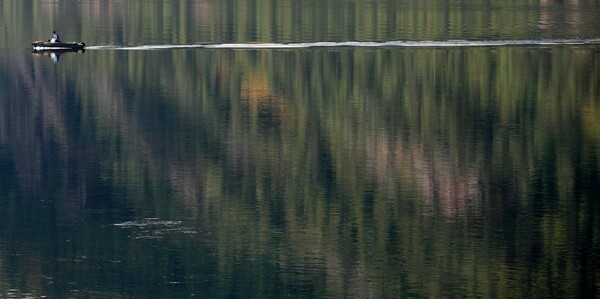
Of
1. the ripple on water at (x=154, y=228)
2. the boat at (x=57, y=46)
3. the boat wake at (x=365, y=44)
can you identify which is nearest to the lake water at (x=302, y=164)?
the ripple on water at (x=154, y=228)

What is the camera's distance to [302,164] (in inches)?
2276

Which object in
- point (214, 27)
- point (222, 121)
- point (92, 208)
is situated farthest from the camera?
point (214, 27)

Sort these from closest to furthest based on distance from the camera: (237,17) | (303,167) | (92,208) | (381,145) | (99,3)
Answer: (92,208)
(303,167)
(381,145)
(237,17)
(99,3)

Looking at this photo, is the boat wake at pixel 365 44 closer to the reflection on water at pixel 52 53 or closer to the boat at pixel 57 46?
the reflection on water at pixel 52 53

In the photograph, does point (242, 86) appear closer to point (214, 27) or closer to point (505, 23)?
point (214, 27)

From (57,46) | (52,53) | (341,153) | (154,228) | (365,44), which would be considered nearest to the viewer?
(154,228)

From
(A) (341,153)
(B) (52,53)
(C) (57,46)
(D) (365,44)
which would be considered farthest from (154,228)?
(D) (365,44)

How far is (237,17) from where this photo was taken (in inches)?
4958

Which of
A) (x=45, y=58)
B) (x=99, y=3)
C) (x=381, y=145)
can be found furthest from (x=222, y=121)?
(x=99, y=3)

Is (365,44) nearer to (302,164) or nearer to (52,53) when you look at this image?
(52,53)

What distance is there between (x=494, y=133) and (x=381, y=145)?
611 cm

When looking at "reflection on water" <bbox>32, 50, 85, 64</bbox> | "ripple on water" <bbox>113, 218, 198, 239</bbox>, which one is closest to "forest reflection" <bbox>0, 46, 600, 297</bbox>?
"ripple on water" <bbox>113, 218, 198, 239</bbox>

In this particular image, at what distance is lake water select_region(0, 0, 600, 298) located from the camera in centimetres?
4153

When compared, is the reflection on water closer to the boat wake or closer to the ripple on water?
the boat wake
